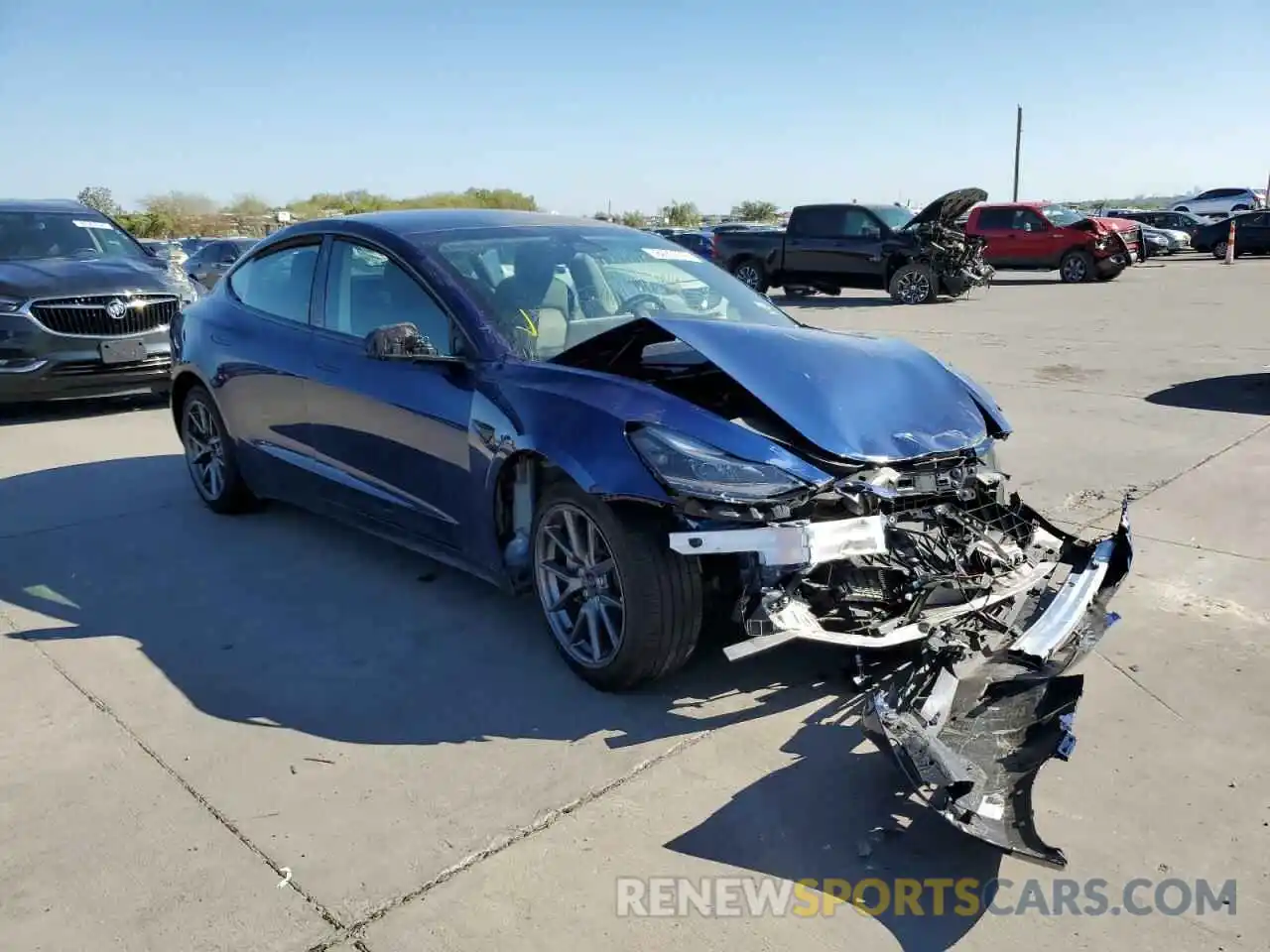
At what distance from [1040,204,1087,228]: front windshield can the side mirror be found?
23.0 meters

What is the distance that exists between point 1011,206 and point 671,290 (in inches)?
880

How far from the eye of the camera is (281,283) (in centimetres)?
543

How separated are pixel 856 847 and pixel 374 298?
3.16 meters

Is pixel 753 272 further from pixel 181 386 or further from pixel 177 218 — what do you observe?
pixel 177 218

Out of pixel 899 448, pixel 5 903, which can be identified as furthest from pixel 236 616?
pixel 899 448

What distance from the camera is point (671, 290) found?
4.85 meters

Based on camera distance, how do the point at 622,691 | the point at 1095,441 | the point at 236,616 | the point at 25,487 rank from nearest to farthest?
the point at 622,691
the point at 236,616
the point at 25,487
the point at 1095,441

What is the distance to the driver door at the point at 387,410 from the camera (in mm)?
4180

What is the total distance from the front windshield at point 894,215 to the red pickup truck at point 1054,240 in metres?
3.55

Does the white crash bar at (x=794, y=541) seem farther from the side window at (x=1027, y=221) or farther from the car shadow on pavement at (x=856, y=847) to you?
the side window at (x=1027, y=221)

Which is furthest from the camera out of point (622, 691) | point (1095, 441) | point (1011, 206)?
point (1011, 206)

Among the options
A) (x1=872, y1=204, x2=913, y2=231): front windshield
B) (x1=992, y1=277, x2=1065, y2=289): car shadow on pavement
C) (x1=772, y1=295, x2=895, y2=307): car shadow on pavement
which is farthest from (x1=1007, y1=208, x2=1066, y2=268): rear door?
(x1=772, y1=295, x2=895, y2=307): car shadow on pavement

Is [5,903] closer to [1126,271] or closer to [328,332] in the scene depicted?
[328,332]

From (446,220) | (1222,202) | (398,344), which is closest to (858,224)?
(446,220)
